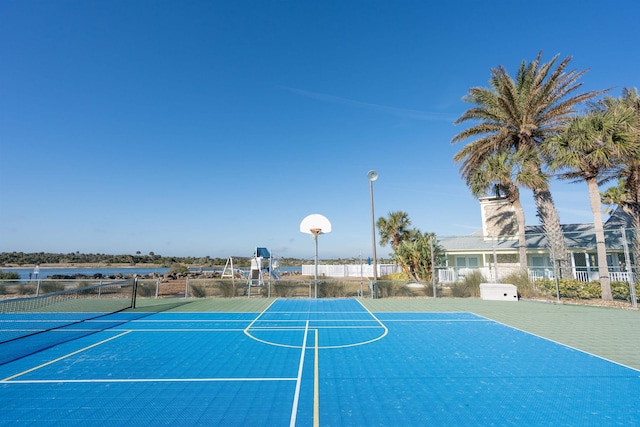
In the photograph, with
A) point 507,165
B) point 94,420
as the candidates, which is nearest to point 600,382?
point 94,420

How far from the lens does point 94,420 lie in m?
4.16

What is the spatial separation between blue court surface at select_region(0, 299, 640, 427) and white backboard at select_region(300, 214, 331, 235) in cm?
1066

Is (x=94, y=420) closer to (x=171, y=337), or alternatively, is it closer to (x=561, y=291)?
(x=171, y=337)

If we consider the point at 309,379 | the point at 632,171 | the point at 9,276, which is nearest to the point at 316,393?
the point at 309,379

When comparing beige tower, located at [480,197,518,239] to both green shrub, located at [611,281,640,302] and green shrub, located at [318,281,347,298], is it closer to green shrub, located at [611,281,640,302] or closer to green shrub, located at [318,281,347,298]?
green shrub, located at [611,281,640,302]

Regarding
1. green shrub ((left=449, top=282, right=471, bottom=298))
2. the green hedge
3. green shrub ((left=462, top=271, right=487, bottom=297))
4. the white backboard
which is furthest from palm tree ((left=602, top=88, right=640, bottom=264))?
the white backboard

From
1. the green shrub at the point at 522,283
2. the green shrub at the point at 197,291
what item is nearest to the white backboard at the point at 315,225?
the green shrub at the point at 197,291

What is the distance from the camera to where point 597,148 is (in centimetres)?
1372

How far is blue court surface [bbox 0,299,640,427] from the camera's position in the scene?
428cm

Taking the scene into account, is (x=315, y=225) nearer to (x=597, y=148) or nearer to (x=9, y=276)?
(x=597, y=148)

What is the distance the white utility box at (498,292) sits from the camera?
15.8 m

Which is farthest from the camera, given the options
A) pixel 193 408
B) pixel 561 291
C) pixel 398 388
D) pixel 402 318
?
pixel 561 291

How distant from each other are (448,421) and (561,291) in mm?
15766

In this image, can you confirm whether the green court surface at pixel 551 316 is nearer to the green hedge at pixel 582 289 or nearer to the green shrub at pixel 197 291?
the green hedge at pixel 582 289
